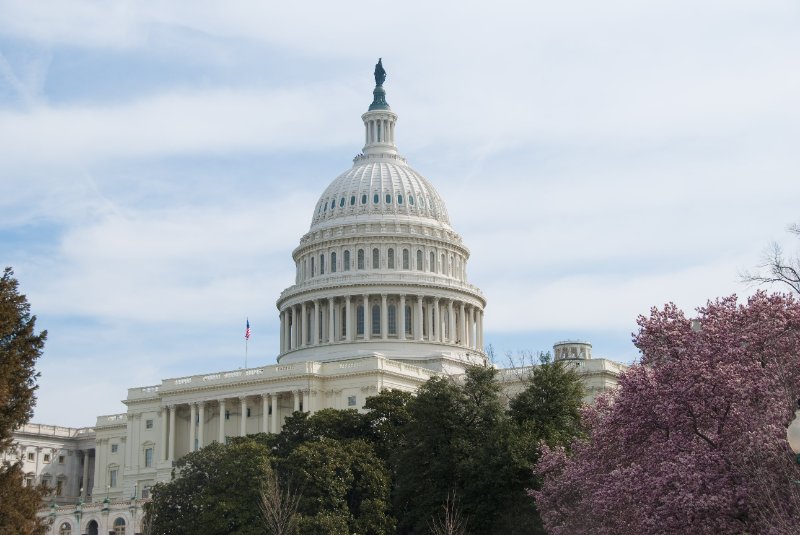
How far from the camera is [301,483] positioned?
88.2 metres

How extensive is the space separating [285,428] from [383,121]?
236 feet

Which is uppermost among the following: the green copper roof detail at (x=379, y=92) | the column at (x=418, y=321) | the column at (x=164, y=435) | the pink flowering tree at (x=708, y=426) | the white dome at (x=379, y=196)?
the green copper roof detail at (x=379, y=92)

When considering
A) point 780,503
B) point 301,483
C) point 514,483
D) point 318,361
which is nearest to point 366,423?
point 301,483

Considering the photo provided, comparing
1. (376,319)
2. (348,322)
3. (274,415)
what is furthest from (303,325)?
(274,415)

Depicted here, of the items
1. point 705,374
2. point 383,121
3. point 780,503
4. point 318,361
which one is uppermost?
point 383,121

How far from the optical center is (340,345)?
488 ft

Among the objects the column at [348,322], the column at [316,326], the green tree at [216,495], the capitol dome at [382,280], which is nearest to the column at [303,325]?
the capitol dome at [382,280]

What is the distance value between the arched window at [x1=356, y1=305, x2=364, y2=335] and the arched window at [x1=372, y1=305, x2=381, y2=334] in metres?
1.28

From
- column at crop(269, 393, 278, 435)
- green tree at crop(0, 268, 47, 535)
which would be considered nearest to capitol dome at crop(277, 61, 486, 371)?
column at crop(269, 393, 278, 435)

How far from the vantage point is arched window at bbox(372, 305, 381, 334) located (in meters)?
151

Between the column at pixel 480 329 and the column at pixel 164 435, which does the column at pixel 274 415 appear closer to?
the column at pixel 164 435

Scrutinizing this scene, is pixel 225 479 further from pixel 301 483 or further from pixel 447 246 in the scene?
pixel 447 246

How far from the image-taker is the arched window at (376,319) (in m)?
151

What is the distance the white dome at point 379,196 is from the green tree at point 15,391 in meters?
101
